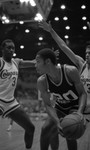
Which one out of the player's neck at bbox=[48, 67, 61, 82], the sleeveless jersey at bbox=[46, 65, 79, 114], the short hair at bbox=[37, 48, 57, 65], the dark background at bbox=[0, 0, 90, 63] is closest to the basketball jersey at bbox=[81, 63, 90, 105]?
the sleeveless jersey at bbox=[46, 65, 79, 114]

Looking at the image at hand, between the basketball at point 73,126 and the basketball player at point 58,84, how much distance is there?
0.18 m

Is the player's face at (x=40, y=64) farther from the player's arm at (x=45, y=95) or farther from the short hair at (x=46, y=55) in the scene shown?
the player's arm at (x=45, y=95)

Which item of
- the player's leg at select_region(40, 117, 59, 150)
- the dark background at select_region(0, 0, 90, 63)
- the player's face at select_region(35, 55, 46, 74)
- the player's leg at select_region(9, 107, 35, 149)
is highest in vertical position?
the dark background at select_region(0, 0, 90, 63)

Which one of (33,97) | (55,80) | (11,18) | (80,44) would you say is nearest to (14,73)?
(55,80)

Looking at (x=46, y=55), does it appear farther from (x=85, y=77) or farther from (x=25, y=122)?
(x=25, y=122)

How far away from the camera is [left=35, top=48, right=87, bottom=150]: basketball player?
3.37m

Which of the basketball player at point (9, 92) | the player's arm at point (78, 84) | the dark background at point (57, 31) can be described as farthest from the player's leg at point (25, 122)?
the dark background at point (57, 31)

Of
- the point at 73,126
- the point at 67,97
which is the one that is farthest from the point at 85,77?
the point at 73,126

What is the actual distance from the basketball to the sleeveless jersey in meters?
0.38

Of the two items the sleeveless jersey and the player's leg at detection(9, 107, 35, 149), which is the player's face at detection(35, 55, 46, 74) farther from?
the player's leg at detection(9, 107, 35, 149)

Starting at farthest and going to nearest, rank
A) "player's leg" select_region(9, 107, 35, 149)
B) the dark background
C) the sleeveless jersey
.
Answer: the dark background
"player's leg" select_region(9, 107, 35, 149)
the sleeveless jersey

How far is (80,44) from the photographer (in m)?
17.1

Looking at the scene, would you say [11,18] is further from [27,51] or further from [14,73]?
[27,51]

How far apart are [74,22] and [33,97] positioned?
4231 millimetres
